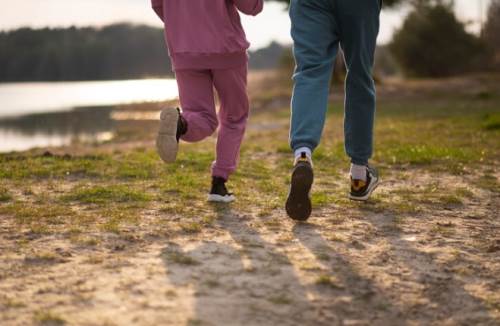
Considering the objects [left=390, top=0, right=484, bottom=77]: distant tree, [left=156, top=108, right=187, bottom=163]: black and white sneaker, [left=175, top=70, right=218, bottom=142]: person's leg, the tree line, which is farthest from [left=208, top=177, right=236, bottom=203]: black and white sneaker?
[left=390, top=0, right=484, bottom=77]: distant tree

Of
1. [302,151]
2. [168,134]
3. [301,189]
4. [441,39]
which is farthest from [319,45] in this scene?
[441,39]

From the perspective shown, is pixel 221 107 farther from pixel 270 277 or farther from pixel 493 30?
pixel 493 30

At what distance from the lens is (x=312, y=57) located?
3586 millimetres

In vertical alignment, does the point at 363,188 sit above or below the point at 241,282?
above

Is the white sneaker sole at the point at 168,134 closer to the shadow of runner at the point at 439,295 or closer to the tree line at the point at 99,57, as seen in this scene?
the shadow of runner at the point at 439,295

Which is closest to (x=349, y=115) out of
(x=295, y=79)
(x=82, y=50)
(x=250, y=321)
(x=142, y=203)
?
(x=295, y=79)

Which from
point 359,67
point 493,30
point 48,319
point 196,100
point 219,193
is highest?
point 493,30

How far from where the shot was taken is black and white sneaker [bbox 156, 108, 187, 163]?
147 inches

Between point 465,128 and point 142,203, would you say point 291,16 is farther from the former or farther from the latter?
point 465,128

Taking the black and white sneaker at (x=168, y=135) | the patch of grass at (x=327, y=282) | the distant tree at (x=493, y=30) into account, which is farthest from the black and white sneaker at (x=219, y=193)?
the distant tree at (x=493, y=30)

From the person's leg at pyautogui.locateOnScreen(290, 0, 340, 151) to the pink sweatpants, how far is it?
1.70ft

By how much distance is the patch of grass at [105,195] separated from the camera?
4.14 meters

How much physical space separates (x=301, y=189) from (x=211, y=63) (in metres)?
1.04

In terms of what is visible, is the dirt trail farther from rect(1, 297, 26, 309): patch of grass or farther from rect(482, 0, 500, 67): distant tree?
rect(482, 0, 500, 67): distant tree
